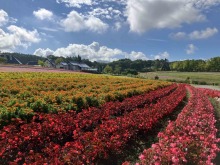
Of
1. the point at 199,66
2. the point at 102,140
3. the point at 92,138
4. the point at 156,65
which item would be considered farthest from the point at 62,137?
the point at 156,65

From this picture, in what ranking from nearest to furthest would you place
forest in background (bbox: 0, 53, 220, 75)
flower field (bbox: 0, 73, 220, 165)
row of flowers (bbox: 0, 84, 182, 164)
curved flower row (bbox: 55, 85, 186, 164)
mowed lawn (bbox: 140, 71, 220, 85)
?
1. flower field (bbox: 0, 73, 220, 165)
2. curved flower row (bbox: 55, 85, 186, 164)
3. row of flowers (bbox: 0, 84, 182, 164)
4. mowed lawn (bbox: 140, 71, 220, 85)
5. forest in background (bbox: 0, 53, 220, 75)

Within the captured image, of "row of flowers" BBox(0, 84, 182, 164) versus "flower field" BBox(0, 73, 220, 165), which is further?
"row of flowers" BBox(0, 84, 182, 164)

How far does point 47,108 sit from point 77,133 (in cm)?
325

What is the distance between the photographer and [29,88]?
49.8 ft

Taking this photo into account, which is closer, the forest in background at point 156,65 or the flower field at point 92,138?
the flower field at point 92,138

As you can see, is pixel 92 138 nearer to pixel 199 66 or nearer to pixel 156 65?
pixel 199 66

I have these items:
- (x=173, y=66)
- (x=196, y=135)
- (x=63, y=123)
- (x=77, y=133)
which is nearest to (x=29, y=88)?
(x=63, y=123)

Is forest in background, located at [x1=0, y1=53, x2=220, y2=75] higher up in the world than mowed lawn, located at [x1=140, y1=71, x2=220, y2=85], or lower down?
higher up

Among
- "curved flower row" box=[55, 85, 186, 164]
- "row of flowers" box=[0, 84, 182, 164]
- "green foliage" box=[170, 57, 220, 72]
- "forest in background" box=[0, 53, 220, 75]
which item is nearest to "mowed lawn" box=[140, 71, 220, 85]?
"forest in background" box=[0, 53, 220, 75]

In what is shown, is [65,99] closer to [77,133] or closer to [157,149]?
[77,133]

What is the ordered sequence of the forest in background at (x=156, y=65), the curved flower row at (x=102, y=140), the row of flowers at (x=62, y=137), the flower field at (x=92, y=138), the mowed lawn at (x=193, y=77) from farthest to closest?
the forest in background at (x=156, y=65)
the mowed lawn at (x=193, y=77)
the row of flowers at (x=62, y=137)
the curved flower row at (x=102, y=140)
the flower field at (x=92, y=138)

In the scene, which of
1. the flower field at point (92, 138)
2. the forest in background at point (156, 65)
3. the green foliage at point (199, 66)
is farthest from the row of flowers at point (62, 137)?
the green foliage at point (199, 66)

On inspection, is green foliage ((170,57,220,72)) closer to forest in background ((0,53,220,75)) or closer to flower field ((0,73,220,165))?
forest in background ((0,53,220,75))

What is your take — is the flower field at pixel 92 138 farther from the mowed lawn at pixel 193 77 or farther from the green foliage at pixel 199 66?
the green foliage at pixel 199 66
